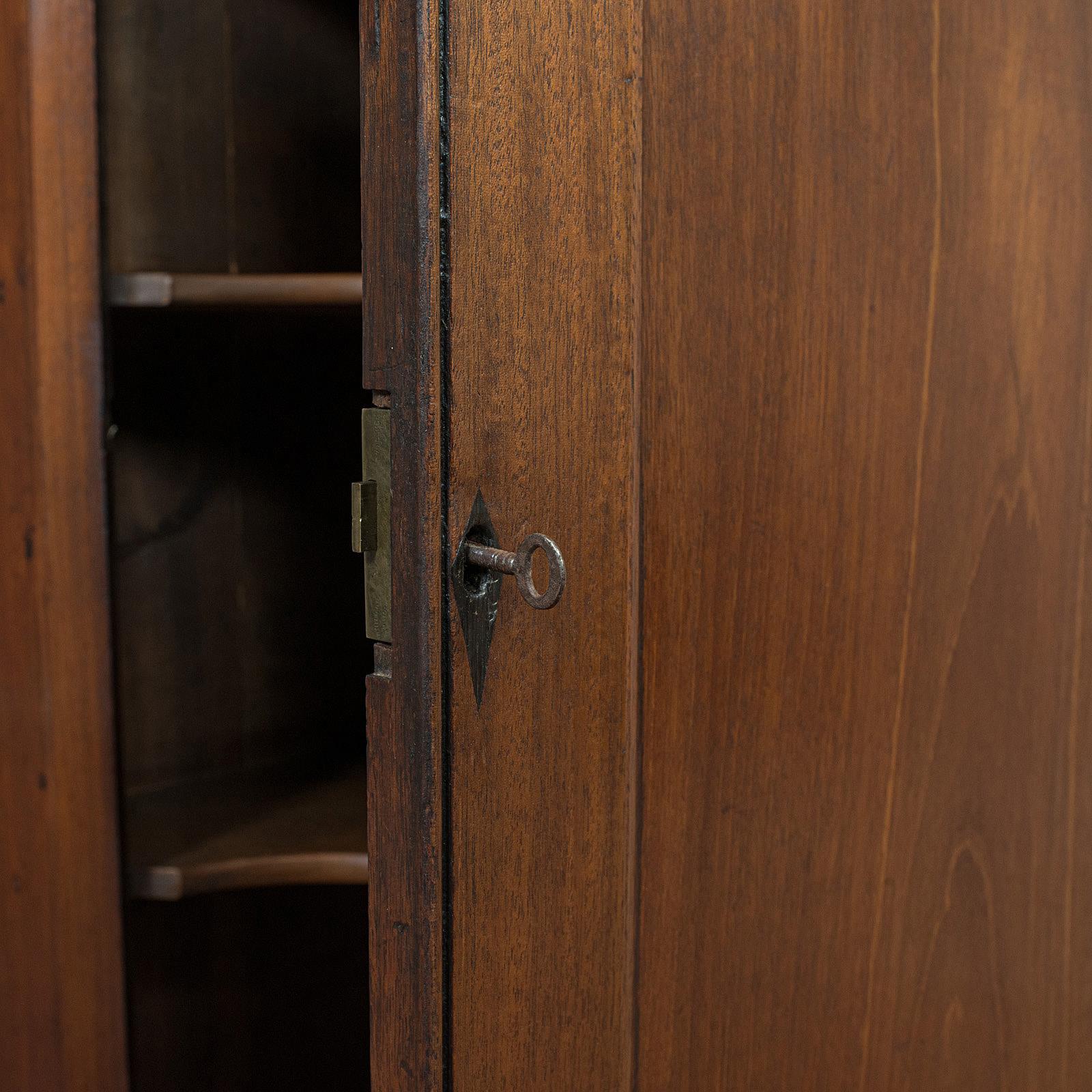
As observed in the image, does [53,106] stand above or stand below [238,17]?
below

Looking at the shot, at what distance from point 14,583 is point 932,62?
0.63 meters

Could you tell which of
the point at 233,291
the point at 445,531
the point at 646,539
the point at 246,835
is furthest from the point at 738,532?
the point at 246,835

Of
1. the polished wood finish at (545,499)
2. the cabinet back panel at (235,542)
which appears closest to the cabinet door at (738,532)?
the polished wood finish at (545,499)

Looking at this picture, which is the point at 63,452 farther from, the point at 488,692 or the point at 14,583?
the point at 488,692

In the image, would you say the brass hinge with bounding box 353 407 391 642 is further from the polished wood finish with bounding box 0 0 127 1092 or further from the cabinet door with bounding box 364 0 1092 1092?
the polished wood finish with bounding box 0 0 127 1092

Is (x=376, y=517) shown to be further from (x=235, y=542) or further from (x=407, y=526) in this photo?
(x=235, y=542)

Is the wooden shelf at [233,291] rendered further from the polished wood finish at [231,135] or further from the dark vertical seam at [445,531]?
the dark vertical seam at [445,531]

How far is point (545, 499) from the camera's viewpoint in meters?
0.52

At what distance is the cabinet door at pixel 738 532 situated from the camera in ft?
1.67

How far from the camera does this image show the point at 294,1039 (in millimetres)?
1153

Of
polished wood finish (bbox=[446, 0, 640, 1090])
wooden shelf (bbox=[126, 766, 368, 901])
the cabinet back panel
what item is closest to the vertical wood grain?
polished wood finish (bbox=[446, 0, 640, 1090])

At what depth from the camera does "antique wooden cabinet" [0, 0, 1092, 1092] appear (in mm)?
511

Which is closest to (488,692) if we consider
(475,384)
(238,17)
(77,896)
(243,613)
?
(475,384)

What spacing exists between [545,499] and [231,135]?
2.10 feet
